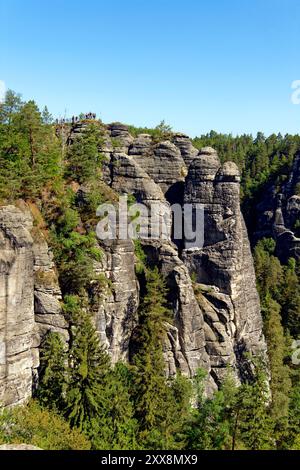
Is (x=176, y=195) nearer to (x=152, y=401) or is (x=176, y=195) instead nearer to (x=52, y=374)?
(x=152, y=401)

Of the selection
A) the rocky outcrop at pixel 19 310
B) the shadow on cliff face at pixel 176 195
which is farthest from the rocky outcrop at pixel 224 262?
the rocky outcrop at pixel 19 310

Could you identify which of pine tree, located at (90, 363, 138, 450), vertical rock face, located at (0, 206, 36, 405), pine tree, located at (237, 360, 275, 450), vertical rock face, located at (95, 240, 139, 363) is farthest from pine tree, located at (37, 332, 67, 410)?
pine tree, located at (237, 360, 275, 450)

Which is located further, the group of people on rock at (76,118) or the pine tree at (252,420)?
the group of people on rock at (76,118)

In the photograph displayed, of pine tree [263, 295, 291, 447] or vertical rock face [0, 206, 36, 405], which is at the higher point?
vertical rock face [0, 206, 36, 405]

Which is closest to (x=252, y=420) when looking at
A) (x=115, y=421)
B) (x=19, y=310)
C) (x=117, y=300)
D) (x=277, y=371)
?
Answer: (x=115, y=421)

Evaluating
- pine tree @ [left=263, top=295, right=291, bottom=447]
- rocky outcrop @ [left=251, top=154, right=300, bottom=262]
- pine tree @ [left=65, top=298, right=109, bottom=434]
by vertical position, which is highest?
rocky outcrop @ [left=251, top=154, right=300, bottom=262]

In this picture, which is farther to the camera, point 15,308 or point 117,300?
point 117,300

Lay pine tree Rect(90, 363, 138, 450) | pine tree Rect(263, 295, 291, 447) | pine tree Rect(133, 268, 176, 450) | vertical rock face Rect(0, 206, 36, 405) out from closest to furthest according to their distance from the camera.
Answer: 1. pine tree Rect(90, 363, 138, 450)
2. pine tree Rect(133, 268, 176, 450)
3. vertical rock face Rect(0, 206, 36, 405)
4. pine tree Rect(263, 295, 291, 447)

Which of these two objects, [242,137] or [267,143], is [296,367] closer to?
[267,143]

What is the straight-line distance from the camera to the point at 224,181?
42625 mm

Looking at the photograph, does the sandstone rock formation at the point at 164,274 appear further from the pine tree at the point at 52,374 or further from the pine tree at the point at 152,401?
the pine tree at the point at 152,401

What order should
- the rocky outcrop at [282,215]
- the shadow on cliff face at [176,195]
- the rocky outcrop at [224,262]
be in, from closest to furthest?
the rocky outcrop at [224,262] → the shadow on cliff face at [176,195] → the rocky outcrop at [282,215]

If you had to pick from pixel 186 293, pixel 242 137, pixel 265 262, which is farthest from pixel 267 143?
pixel 186 293

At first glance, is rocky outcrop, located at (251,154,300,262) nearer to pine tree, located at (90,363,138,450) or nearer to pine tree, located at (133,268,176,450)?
pine tree, located at (133,268,176,450)
